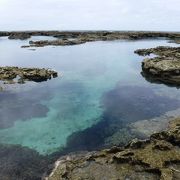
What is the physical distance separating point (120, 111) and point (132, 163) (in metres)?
15.1

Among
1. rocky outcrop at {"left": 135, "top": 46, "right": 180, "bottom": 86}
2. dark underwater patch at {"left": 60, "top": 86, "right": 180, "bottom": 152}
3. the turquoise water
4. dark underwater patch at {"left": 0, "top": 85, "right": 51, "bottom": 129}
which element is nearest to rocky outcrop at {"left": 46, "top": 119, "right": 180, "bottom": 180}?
dark underwater patch at {"left": 60, "top": 86, "right": 180, "bottom": 152}

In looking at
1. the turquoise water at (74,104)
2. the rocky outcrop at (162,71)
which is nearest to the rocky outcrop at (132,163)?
the turquoise water at (74,104)

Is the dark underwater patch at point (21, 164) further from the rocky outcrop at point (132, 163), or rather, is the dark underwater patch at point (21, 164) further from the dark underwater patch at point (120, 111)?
the dark underwater patch at point (120, 111)

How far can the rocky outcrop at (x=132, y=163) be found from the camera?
18.3 m

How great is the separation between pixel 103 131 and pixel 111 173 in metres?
10.00

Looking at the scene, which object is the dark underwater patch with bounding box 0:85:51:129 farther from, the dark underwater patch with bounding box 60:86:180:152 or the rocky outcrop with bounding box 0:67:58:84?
the dark underwater patch with bounding box 60:86:180:152

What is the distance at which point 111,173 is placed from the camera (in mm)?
18609

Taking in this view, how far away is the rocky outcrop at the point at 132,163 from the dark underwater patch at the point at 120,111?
4.33 m

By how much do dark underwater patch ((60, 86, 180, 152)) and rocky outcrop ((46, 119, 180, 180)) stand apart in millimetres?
4326

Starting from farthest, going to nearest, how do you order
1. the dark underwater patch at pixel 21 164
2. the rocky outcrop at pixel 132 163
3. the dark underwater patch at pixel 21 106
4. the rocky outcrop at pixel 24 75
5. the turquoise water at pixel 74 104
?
1. the rocky outcrop at pixel 24 75
2. the dark underwater patch at pixel 21 106
3. the turquoise water at pixel 74 104
4. the dark underwater patch at pixel 21 164
5. the rocky outcrop at pixel 132 163

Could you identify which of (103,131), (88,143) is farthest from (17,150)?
(103,131)

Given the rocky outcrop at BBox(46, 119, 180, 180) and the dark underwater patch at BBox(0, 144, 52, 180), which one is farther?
the dark underwater patch at BBox(0, 144, 52, 180)

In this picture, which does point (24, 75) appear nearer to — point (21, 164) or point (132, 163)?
point (21, 164)

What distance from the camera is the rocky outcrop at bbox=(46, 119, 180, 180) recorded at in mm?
18281
